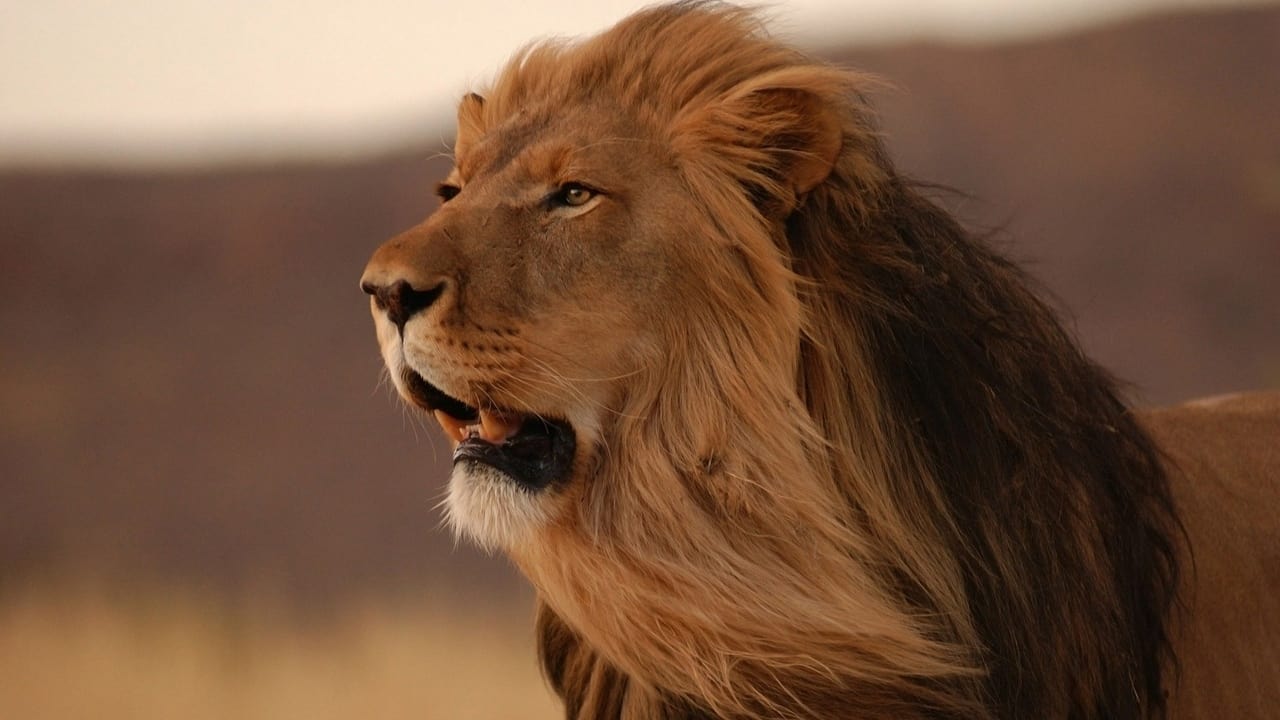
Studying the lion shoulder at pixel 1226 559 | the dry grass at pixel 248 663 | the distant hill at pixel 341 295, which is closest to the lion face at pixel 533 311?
the lion shoulder at pixel 1226 559

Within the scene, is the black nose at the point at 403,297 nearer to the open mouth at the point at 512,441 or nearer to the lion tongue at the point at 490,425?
the open mouth at the point at 512,441

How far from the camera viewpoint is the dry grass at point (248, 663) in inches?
319

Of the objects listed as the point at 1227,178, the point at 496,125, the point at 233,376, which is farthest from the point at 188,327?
the point at 496,125

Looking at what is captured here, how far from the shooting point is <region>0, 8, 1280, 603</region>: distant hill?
11.9 meters

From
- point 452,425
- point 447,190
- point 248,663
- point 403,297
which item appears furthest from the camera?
point 248,663

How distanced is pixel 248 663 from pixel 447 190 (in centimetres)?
616

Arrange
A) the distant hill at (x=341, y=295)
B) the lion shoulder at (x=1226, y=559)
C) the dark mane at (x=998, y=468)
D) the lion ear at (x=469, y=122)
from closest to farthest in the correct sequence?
the dark mane at (x=998, y=468)
the lion shoulder at (x=1226, y=559)
the lion ear at (x=469, y=122)
the distant hill at (x=341, y=295)

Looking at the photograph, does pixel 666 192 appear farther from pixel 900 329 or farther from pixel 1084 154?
pixel 1084 154

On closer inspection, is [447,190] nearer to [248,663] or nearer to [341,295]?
[248,663]

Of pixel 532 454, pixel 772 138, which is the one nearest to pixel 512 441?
pixel 532 454

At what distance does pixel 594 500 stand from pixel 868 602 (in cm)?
52

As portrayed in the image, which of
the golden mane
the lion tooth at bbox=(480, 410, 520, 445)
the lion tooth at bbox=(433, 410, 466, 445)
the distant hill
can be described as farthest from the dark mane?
the distant hill

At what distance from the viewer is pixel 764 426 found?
110 inches

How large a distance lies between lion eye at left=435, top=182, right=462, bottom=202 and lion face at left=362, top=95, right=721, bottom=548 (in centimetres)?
29
